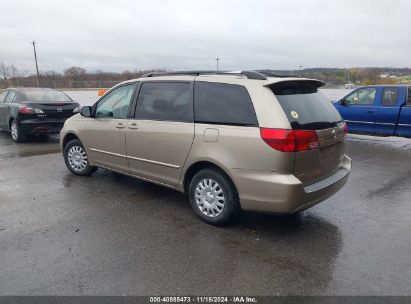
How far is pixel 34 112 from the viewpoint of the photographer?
938cm

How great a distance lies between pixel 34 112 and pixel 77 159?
4.03 m

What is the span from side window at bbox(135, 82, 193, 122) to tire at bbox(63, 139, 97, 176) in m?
1.72

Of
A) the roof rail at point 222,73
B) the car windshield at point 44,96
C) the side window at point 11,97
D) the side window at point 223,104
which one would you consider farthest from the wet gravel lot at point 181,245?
the side window at point 11,97

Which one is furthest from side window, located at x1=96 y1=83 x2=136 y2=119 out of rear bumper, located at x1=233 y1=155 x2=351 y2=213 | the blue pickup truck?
the blue pickup truck

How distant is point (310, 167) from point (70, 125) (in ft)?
14.0

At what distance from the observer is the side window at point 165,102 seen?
4.48 m

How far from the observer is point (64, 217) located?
4445 mm

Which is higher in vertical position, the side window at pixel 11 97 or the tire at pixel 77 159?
the side window at pixel 11 97

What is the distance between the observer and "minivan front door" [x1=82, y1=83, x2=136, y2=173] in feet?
17.2

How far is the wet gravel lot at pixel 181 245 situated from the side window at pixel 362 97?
15.9ft

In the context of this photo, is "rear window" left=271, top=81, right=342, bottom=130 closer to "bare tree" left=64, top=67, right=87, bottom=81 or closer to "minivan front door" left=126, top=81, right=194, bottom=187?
"minivan front door" left=126, top=81, right=194, bottom=187

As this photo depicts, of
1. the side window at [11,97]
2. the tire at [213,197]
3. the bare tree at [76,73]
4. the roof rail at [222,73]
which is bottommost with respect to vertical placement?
the tire at [213,197]

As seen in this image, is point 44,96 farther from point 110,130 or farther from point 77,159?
point 110,130

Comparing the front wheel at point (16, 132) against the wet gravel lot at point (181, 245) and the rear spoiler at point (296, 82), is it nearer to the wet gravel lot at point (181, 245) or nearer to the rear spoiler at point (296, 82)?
the wet gravel lot at point (181, 245)
